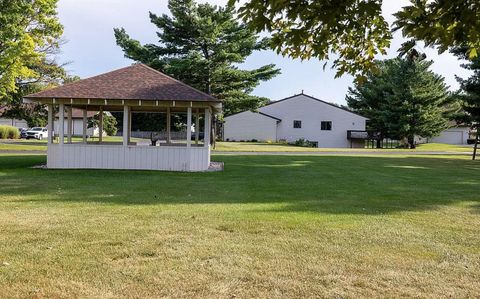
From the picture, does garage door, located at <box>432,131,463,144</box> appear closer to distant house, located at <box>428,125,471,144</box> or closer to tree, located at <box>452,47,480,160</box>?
distant house, located at <box>428,125,471,144</box>

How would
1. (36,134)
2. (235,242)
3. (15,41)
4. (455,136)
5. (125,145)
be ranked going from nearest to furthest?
(235,242), (125,145), (15,41), (36,134), (455,136)

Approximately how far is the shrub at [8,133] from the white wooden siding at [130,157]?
36.5m

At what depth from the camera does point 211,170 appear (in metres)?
17.6

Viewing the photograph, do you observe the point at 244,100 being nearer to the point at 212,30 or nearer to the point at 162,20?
the point at 212,30

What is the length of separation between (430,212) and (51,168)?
1346 cm

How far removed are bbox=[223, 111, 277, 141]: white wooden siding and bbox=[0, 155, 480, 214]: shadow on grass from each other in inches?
1585

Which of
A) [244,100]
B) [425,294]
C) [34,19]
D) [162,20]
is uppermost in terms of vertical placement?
[162,20]

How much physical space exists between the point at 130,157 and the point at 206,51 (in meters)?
20.8

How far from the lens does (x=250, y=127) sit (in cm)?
5772

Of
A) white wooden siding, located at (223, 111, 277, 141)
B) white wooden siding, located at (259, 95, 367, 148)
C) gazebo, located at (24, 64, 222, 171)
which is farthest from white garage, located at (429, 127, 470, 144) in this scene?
gazebo, located at (24, 64, 222, 171)

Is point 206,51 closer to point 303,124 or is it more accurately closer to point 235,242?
point 303,124

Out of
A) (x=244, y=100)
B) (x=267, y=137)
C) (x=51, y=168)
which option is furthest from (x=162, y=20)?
(x=267, y=137)

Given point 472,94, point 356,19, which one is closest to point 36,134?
point 472,94

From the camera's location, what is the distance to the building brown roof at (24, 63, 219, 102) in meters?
17.0
